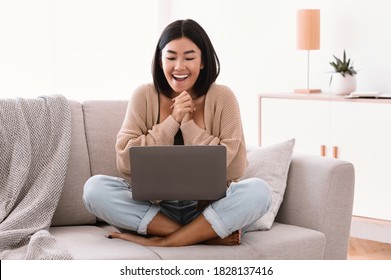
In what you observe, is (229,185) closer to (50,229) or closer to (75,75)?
(50,229)

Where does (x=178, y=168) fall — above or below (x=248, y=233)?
above

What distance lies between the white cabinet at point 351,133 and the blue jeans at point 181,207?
1710mm

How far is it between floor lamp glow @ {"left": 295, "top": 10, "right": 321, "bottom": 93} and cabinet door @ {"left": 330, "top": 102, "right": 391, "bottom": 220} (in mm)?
488

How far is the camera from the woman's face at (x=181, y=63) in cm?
300

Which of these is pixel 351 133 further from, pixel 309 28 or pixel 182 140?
pixel 182 140

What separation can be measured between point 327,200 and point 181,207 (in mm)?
552

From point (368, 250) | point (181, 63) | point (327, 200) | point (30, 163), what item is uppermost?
point (181, 63)

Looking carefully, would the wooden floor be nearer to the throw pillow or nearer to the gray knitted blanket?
the throw pillow

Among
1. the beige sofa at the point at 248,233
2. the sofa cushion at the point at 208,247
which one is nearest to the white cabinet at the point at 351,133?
the beige sofa at the point at 248,233

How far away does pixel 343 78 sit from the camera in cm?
468

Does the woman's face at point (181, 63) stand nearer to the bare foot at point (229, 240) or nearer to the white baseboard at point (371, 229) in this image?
the bare foot at point (229, 240)

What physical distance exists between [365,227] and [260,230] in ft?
5.57

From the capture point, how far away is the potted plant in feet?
15.4

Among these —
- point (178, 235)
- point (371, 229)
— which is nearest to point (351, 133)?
point (371, 229)
